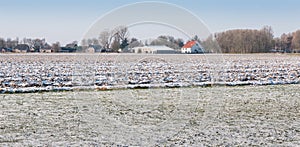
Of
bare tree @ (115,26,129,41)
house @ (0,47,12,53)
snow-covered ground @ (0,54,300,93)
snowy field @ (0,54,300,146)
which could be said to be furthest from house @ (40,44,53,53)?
bare tree @ (115,26,129,41)

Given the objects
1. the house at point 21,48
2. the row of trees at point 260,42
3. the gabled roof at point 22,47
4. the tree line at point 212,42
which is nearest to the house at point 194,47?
the tree line at point 212,42

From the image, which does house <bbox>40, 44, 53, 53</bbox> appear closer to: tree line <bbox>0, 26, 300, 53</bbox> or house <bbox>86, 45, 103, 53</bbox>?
tree line <bbox>0, 26, 300, 53</bbox>

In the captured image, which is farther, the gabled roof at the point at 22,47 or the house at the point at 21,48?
the gabled roof at the point at 22,47

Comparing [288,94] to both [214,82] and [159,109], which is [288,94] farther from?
[159,109]

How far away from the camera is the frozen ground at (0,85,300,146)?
6.16m

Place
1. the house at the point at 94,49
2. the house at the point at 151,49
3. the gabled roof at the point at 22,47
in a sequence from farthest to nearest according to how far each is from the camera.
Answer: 1. the gabled roof at the point at 22,47
2. the house at the point at 151,49
3. the house at the point at 94,49

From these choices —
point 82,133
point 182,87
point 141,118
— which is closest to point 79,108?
point 141,118

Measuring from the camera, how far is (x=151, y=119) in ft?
26.2

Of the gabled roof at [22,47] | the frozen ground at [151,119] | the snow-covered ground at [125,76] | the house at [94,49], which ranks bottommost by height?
the frozen ground at [151,119]

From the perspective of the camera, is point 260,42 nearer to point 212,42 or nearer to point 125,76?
point 125,76

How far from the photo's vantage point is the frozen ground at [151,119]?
20.2ft

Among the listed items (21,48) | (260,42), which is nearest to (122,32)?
(260,42)

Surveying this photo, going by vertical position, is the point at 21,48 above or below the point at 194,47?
above

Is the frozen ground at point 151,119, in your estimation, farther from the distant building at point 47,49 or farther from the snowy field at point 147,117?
the distant building at point 47,49
